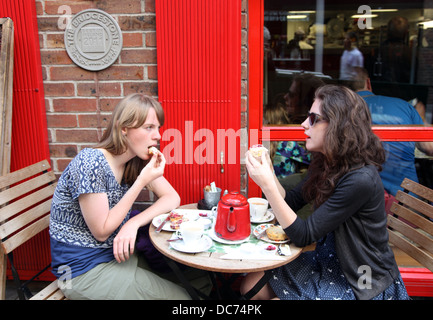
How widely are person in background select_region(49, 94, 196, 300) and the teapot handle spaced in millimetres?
457

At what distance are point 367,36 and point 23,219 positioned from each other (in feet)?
15.2

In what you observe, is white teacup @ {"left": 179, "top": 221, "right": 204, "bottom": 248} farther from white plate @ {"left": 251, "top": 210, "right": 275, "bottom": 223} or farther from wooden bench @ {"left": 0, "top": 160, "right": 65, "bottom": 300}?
wooden bench @ {"left": 0, "top": 160, "right": 65, "bottom": 300}

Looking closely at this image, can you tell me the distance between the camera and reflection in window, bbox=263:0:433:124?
9.83 feet

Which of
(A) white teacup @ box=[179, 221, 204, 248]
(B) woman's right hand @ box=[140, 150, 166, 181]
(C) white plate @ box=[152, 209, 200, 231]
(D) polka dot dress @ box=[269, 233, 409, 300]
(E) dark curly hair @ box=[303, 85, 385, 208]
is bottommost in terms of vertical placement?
(D) polka dot dress @ box=[269, 233, 409, 300]

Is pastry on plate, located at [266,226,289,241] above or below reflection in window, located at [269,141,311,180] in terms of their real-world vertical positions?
below

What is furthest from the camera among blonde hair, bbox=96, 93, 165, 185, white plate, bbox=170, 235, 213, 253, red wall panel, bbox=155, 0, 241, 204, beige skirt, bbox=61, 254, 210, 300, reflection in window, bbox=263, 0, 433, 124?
reflection in window, bbox=263, 0, 433, 124

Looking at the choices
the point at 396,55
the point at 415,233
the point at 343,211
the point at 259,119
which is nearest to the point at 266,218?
the point at 343,211

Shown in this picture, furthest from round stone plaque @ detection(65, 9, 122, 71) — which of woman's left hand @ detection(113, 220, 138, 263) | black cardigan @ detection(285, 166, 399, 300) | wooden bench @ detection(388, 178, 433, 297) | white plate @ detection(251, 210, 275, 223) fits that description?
wooden bench @ detection(388, 178, 433, 297)

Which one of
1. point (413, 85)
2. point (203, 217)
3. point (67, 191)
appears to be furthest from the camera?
point (413, 85)

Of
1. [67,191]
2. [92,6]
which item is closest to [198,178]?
[67,191]

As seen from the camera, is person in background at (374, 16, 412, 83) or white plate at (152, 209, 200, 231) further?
person in background at (374, 16, 412, 83)

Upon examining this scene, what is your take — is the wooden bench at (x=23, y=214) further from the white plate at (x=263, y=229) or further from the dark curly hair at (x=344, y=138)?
the dark curly hair at (x=344, y=138)

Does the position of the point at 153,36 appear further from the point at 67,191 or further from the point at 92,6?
the point at 67,191

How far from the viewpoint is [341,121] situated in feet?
5.82
